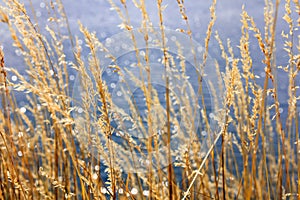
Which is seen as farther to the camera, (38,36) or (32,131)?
(32,131)

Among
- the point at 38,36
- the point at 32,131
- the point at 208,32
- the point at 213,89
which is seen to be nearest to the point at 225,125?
the point at 208,32

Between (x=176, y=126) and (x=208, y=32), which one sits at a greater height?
(x=208, y=32)

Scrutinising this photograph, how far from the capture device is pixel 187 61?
65.2 inches

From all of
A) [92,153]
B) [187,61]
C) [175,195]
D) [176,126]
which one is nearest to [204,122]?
[176,126]

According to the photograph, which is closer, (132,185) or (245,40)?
(245,40)

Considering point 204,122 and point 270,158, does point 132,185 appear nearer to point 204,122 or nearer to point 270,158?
point 204,122

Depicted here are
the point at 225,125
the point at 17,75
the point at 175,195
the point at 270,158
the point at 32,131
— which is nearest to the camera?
the point at 17,75

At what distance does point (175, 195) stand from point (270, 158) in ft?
3.35

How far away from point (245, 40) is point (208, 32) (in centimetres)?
16

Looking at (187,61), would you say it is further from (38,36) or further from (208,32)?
(38,36)

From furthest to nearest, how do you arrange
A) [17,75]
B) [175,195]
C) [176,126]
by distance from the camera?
1. [176,126]
2. [175,195]
3. [17,75]

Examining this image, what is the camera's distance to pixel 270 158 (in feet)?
7.29

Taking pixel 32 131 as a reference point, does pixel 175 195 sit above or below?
below

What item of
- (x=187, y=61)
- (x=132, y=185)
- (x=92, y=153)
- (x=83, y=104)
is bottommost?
(x=132, y=185)
